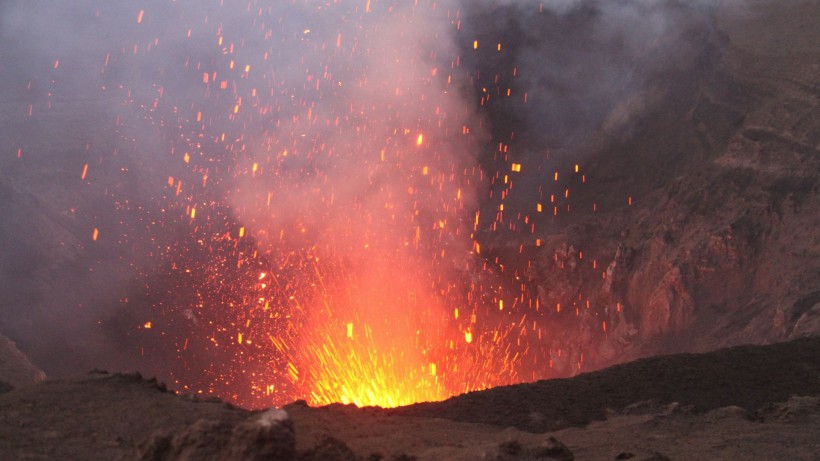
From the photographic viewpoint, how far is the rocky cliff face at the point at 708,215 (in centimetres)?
1686

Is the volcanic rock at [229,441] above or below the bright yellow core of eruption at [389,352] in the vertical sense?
below

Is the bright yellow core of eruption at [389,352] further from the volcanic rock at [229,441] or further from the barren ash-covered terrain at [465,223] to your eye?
the volcanic rock at [229,441]

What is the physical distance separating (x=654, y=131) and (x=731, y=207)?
4.31 m

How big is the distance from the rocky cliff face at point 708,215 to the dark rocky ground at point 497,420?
16.6 ft

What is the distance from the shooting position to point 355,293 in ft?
75.4

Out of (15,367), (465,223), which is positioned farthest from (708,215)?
(15,367)

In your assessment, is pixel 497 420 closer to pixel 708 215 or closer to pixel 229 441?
pixel 229 441

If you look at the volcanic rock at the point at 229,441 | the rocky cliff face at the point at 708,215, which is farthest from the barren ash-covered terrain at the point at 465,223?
the volcanic rock at the point at 229,441

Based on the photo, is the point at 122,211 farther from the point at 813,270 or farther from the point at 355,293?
the point at 813,270

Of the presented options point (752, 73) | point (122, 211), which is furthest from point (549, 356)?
point (122, 211)

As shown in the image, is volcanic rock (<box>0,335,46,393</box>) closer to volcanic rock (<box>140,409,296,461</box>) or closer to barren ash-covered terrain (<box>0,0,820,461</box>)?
barren ash-covered terrain (<box>0,0,820,461</box>)

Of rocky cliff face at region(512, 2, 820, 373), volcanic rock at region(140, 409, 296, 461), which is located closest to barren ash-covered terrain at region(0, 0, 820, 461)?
rocky cliff face at region(512, 2, 820, 373)

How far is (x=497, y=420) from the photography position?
883 cm

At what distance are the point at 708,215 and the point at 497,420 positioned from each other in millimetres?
12106
